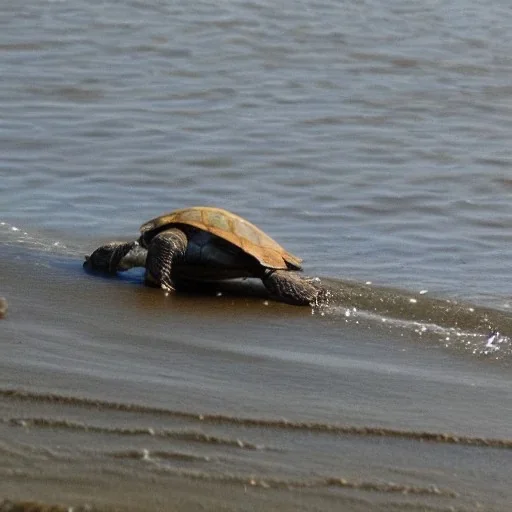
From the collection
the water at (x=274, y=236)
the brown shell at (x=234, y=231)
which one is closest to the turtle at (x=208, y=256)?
the brown shell at (x=234, y=231)

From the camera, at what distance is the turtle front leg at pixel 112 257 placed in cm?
680

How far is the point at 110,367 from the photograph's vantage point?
16.4 feet

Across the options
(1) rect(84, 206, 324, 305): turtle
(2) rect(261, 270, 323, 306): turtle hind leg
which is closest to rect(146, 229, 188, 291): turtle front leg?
(1) rect(84, 206, 324, 305): turtle

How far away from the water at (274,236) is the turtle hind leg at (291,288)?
0.08 metres

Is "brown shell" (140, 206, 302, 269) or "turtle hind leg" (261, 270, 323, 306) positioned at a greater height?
"brown shell" (140, 206, 302, 269)

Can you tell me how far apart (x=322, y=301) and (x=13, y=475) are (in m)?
2.97

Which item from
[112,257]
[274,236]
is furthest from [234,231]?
[274,236]

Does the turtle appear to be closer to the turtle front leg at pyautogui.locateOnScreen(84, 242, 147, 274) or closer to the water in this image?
the turtle front leg at pyautogui.locateOnScreen(84, 242, 147, 274)

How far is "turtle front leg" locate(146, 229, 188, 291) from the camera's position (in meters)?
6.57

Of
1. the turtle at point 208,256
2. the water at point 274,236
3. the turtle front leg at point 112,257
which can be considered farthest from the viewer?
the turtle front leg at point 112,257

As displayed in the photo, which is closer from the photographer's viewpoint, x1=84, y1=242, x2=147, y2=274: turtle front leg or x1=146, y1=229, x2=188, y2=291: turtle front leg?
x1=146, y1=229, x2=188, y2=291: turtle front leg

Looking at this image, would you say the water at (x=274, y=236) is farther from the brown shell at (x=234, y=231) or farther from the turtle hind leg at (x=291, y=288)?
the brown shell at (x=234, y=231)

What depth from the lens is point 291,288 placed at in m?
6.46

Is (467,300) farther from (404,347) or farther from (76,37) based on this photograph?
(76,37)
